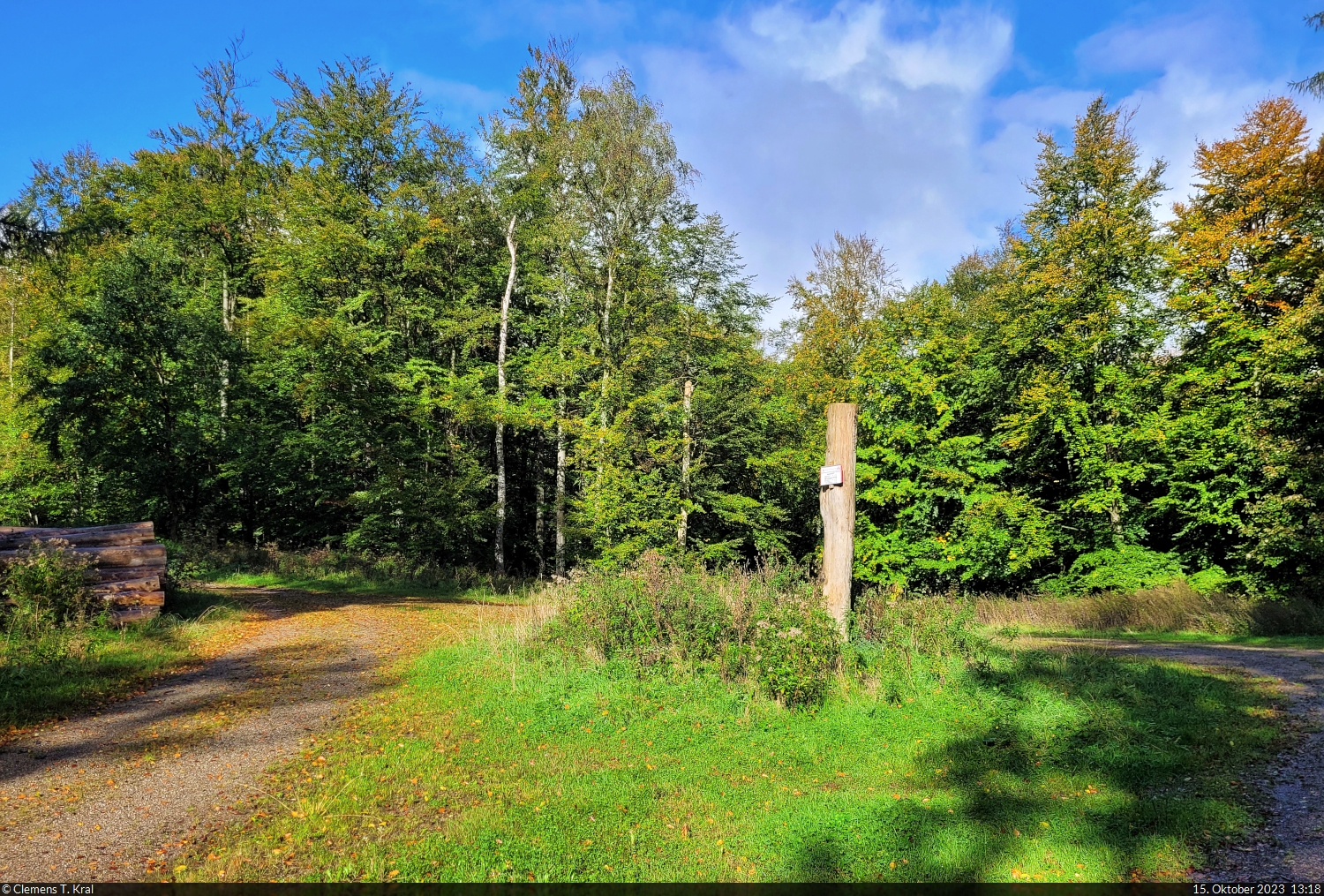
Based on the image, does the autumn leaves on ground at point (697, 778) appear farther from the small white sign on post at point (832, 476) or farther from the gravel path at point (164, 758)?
the small white sign on post at point (832, 476)

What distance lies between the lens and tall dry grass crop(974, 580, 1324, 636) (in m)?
11.9

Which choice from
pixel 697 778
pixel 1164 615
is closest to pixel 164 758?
pixel 697 778

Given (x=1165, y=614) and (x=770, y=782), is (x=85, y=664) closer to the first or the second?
(x=770, y=782)

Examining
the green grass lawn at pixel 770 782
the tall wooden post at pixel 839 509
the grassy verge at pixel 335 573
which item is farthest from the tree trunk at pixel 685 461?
the green grass lawn at pixel 770 782

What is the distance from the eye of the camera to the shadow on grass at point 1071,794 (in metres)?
4.11

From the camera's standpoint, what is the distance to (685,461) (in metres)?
20.9

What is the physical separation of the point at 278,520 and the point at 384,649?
17688mm

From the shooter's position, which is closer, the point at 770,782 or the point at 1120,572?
the point at 770,782

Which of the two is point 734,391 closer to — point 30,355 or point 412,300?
point 412,300

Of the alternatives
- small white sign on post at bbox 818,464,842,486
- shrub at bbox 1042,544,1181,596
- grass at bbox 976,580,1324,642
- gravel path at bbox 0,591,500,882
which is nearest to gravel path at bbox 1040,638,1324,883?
small white sign on post at bbox 818,464,842,486

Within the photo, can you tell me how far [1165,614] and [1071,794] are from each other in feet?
36.6

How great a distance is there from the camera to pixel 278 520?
24391 millimetres

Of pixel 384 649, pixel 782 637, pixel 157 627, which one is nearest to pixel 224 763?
pixel 384 649

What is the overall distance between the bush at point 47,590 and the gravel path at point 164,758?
2.15 metres
